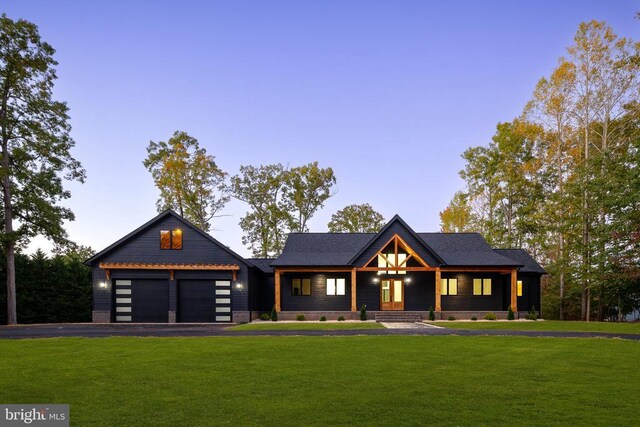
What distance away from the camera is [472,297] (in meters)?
32.2

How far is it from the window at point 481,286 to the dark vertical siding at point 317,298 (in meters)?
9.86

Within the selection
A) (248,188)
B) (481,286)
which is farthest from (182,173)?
(481,286)

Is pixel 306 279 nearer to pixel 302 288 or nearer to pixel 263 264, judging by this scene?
pixel 302 288

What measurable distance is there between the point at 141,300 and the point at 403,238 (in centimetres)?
1957

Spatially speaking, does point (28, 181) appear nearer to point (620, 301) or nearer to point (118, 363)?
point (118, 363)

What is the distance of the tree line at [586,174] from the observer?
2711 cm

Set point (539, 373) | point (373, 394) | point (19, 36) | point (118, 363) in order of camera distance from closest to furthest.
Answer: point (373, 394), point (539, 373), point (118, 363), point (19, 36)

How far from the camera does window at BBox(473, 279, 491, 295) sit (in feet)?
106

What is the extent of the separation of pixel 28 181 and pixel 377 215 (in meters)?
46.8

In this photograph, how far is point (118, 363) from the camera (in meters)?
11.8

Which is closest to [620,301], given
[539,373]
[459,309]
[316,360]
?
[459,309]

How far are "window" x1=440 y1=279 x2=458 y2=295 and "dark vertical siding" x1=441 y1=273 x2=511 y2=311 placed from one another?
231mm

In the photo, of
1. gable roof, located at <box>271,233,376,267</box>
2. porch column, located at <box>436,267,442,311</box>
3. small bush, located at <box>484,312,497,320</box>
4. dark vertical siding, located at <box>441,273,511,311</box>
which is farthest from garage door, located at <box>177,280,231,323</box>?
small bush, located at <box>484,312,497,320</box>

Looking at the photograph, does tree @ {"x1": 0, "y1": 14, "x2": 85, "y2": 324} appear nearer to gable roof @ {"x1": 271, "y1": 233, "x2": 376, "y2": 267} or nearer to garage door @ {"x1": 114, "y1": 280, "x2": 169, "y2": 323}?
garage door @ {"x1": 114, "y1": 280, "x2": 169, "y2": 323}
